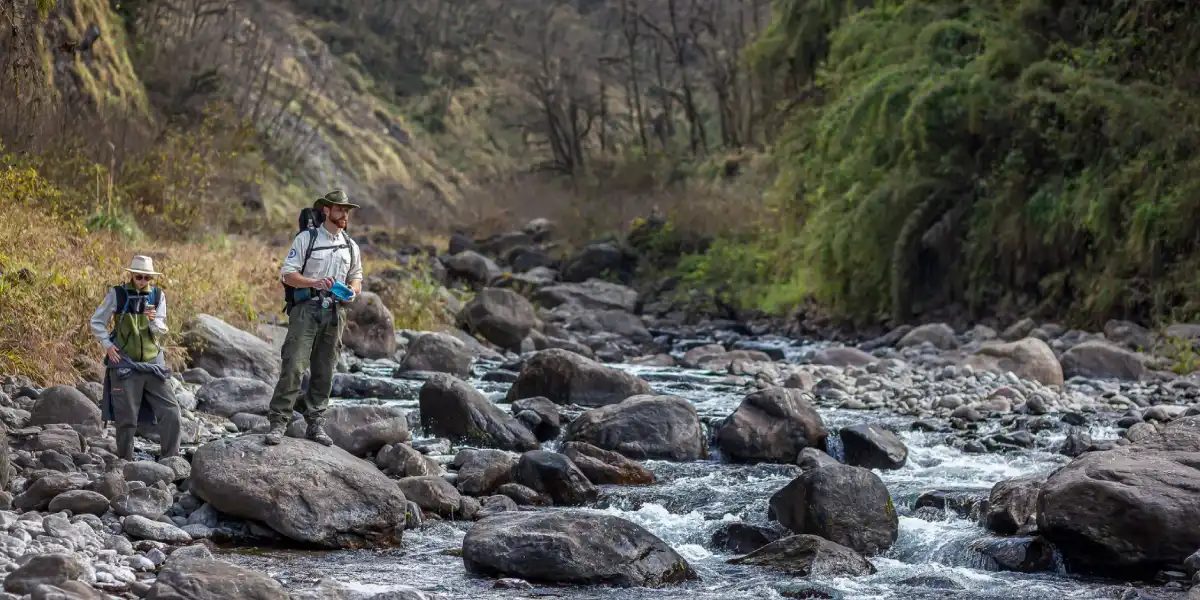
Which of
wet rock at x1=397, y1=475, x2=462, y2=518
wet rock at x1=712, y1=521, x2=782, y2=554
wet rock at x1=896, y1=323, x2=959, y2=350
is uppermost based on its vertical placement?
wet rock at x1=397, y1=475, x2=462, y2=518

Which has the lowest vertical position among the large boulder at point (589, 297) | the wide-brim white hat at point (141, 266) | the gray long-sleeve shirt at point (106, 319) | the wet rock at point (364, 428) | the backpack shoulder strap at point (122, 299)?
the large boulder at point (589, 297)

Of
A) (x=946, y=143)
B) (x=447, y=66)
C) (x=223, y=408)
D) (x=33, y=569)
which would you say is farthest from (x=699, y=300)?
(x=447, y=66)

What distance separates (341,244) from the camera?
7.82 meters

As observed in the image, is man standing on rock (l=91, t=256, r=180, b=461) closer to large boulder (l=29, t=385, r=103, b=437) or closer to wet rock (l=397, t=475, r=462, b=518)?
large boulder (l=29, t=385, r=103, b=437)

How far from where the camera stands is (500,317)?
16.2 meters

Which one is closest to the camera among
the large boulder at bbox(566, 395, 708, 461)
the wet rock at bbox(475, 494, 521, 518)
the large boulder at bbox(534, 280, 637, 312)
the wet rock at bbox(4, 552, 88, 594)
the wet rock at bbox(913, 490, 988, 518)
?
the wet rock at bbox(4, 552, 88, 594)

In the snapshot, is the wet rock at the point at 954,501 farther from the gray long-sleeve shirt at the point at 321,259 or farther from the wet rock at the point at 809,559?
the gray long-sleeve shirt at the point at 321,259

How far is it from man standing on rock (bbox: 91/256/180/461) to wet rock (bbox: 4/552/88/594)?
87.7 inches

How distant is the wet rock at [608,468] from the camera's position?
8.45 m

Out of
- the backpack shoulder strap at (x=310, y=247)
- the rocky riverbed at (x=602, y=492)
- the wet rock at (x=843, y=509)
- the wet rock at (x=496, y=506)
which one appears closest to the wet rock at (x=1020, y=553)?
the rocky riverbed at (x=602, y=492)

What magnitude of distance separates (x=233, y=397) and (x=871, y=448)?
Answer: 4950 mm

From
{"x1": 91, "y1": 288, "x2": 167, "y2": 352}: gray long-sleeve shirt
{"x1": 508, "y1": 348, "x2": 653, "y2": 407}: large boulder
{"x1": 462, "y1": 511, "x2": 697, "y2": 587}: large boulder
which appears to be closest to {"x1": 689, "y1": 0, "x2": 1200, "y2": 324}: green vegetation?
{"x1": 508, "y1": 348, "x2": 653, "y2": 407}: large boulder

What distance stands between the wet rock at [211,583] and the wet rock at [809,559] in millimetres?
2571

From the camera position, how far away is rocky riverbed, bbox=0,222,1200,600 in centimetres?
616
